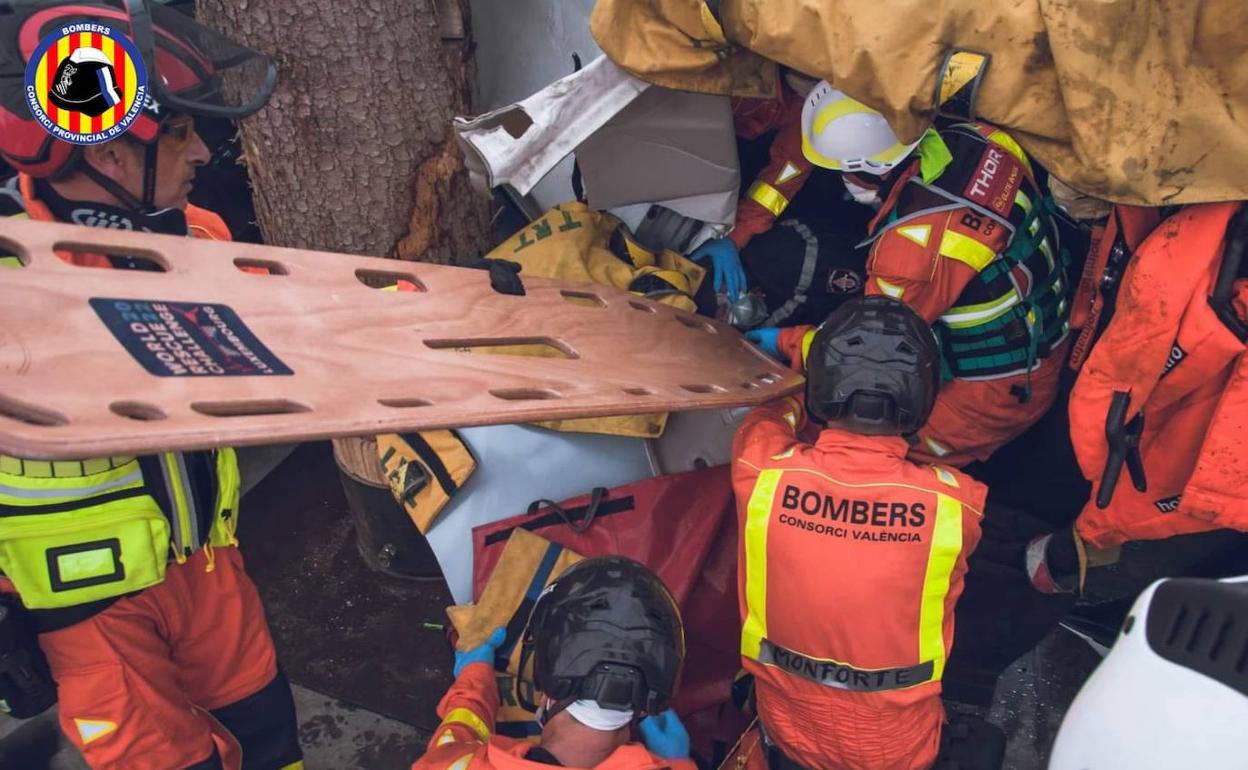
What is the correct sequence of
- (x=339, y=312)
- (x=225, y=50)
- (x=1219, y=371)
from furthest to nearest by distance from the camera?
(x=225, y=50)
(x=1219, y=371)
(x=339, y=312)

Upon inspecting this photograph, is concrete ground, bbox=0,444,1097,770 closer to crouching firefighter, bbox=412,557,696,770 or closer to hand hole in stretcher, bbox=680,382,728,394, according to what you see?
crouching firefighter, bbox=412,557,696,770

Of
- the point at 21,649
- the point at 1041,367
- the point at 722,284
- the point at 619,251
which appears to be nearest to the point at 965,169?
the point at 1041,367

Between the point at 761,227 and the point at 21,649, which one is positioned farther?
the point at 761,227

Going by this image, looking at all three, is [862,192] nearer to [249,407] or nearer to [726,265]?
[726,265]

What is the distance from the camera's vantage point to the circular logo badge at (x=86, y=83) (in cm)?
172

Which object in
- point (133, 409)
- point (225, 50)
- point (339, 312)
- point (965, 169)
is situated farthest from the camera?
point (965, 169)

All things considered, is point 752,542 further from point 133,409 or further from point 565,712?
point 133,409

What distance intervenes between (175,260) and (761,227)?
1819 millimetres

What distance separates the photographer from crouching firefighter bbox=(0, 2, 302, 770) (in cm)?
171

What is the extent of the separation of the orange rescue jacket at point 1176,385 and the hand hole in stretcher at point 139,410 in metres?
1.85

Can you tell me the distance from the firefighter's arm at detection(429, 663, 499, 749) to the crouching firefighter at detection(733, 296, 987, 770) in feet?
1.93

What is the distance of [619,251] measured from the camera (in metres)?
2.92

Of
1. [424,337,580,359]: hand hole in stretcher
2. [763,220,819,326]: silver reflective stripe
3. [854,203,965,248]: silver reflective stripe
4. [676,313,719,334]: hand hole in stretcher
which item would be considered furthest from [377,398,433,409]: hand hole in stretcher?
[763,220,819,326]: silver reflective stripe

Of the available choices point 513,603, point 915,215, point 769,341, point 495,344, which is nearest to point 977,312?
point 915,215
